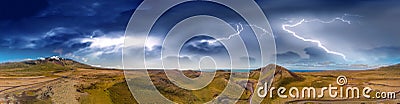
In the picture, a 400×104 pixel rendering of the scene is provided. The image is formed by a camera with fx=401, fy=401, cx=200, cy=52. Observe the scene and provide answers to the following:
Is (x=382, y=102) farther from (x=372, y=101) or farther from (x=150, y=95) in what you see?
(x=150, y=95)

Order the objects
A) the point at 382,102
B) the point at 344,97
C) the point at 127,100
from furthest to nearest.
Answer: the point at 127,100 → the point at 382,102 → the point at 344,97

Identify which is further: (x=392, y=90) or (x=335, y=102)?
(x=392, y=90)

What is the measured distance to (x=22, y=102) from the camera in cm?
17175

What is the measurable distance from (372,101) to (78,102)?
128 metres

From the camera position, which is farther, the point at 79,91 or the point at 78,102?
the point at 79,91

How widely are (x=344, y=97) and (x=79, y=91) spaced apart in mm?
122165

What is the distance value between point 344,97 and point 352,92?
38740 millimetres

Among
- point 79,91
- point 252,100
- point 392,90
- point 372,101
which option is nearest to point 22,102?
point 79,91

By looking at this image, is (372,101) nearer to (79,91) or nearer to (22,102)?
(79,91)

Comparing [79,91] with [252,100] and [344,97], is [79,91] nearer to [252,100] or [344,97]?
[252,100]

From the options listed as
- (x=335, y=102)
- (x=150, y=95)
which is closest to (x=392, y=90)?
(x=335, y=102)

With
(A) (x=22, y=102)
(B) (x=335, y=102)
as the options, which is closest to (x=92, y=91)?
(A) (x=22, y=102)

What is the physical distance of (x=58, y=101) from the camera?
182 m

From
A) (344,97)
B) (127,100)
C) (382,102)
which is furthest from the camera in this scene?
(127,100)
